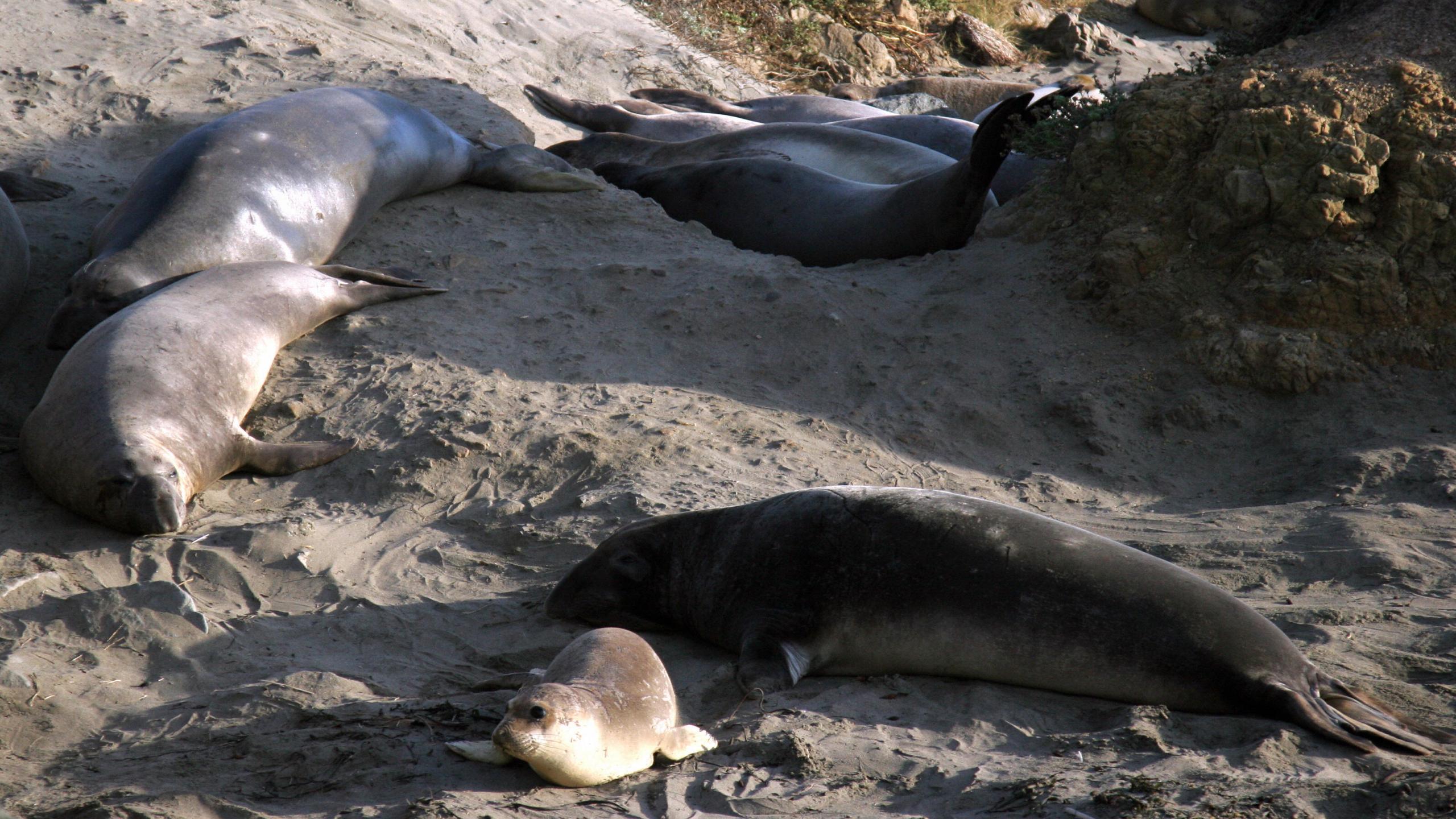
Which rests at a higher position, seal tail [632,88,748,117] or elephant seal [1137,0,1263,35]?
elephant seal [1137,0,1263,35]

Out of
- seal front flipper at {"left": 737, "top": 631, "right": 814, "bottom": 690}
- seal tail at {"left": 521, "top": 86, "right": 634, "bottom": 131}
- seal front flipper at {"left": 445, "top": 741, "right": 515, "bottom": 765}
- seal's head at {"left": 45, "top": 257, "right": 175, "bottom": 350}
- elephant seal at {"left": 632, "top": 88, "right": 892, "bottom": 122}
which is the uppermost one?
elephant seal at {"left": 632, "top": 88, "right": 892, "bottom": 122}

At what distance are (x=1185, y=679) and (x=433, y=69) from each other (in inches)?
277

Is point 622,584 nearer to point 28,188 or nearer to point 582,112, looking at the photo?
point 28,188

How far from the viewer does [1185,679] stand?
2.75 m

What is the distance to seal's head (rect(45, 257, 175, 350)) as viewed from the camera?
486 centimetres

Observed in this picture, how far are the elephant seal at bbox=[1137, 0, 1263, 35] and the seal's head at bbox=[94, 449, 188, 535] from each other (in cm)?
1354

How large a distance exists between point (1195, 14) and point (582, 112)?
9468 mm

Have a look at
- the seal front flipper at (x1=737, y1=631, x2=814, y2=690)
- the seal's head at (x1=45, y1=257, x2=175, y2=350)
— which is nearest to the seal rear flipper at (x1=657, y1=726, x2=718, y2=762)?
the seal front flipper at (x1=737, y1=631, x2=814, y2=690)

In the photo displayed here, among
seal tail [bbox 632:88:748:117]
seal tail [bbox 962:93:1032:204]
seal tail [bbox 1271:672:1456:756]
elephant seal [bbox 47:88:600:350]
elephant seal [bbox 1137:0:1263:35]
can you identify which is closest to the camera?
seal tail [bbox 1271:672:1456:756]

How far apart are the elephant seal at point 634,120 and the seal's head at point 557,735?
6.64 meters

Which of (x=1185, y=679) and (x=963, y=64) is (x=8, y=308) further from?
(x=963, y=64)

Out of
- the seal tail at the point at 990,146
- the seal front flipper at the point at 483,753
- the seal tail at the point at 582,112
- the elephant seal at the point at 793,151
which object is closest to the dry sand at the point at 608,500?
the seal front flipper at the point at 483,753

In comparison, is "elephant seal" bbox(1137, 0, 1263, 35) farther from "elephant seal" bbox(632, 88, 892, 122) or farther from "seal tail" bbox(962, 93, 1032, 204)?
"seal tail" bbox(962, 93, 1032, 204)

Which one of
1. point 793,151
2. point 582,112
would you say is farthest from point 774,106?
point 793,151
